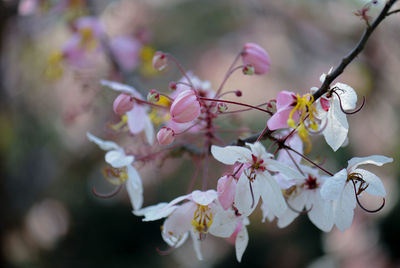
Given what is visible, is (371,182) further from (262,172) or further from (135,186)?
(135,186)

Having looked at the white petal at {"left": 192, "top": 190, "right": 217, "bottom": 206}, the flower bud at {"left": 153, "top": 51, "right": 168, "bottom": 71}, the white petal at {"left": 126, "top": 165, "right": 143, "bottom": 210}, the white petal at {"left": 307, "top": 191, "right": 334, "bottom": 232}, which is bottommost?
the white petal at {"left": 126, "top": 165, "right": 143, "bottom": 210}

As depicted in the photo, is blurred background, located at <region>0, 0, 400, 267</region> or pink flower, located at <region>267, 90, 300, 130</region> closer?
pink flower, located at <region>267, 90, 300, 130</region>

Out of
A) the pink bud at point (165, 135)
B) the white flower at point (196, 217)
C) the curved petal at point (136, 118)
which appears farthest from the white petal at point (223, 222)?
the curved petal at point (136, 118)

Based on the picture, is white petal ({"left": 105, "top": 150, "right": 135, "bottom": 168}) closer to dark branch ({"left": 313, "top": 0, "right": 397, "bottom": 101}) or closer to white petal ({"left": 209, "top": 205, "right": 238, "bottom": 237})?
white petal ({"left": 209, "top": 205, "right": 238, "bottom": 237})

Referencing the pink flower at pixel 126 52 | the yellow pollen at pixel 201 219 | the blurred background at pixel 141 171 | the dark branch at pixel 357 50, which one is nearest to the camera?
the dark branch at pixel 357 50

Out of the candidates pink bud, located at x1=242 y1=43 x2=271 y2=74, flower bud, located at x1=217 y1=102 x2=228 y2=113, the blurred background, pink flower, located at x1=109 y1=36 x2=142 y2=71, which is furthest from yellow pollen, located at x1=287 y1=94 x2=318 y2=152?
the blurred background

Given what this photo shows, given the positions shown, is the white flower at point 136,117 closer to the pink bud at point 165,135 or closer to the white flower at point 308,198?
the pink bud at point 165,135

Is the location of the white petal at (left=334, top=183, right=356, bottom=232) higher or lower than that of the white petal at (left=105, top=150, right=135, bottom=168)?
higher

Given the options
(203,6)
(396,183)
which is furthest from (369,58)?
(203,6)
